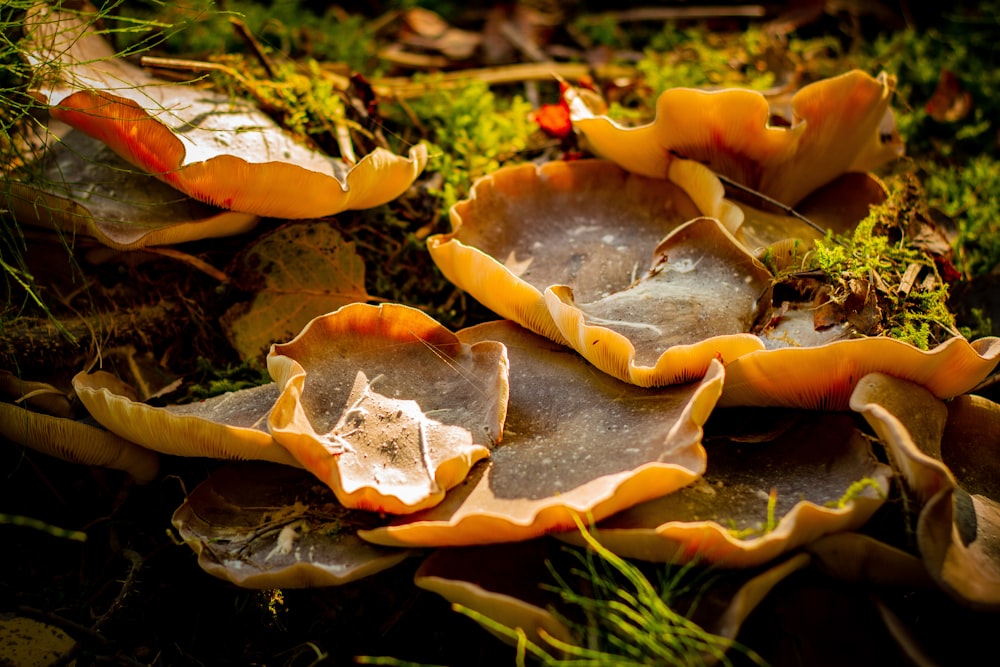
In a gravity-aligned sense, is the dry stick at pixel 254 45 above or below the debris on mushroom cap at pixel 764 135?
above

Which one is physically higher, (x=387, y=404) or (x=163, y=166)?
(x=163, y=166)

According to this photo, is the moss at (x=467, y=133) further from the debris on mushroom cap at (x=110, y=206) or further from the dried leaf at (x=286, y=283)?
the debris on mushroom cap at (x=110, y=206)

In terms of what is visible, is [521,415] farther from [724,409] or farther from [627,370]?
[724,409]

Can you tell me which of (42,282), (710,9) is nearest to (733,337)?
(42,282)

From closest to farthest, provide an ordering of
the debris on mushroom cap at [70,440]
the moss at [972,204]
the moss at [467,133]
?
the debris on mushroom cap at [70,440]
the moss at [972,204]
the moss at [467,133]

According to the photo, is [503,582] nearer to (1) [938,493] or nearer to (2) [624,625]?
(2) [624,625]

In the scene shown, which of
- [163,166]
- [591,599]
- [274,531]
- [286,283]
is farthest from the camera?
[286,283]

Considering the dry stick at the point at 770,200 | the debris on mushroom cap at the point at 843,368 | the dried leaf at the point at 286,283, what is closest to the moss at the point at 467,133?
the dried leaf at the point at 286,283

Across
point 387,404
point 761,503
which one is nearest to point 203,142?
point 387,404
